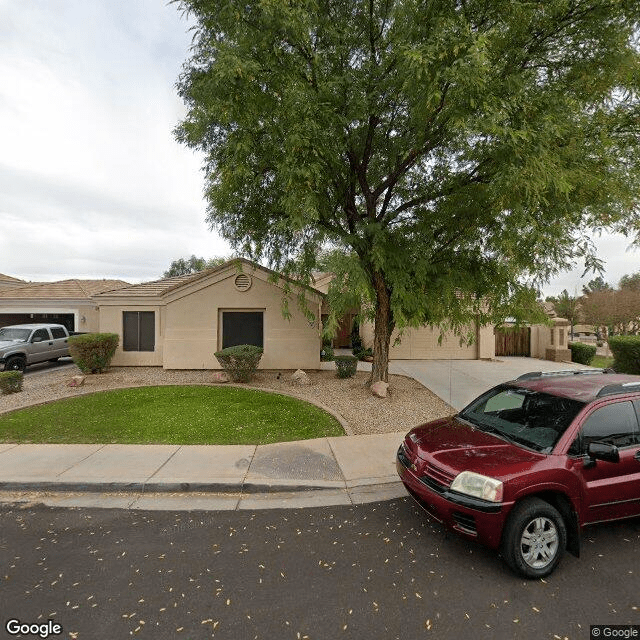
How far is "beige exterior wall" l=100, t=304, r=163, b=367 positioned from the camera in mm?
13406

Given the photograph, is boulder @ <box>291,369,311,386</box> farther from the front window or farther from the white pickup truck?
the front window

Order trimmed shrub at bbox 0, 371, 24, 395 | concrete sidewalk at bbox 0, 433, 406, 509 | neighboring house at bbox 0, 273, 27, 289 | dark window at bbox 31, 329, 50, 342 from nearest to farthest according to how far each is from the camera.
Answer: concrete sidewalk at bbox 0, 433, 406, 509 → trimmed shrub at bbox 0, 371, 24, 395 → dark window at bbox 31, 329, 50, 342 → neighboring house at bbox 0, 273, 27, 289

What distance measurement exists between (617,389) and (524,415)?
1.00 m

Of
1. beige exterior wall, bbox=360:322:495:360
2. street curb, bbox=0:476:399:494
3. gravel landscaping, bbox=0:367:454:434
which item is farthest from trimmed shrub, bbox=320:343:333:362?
street curb, bbox=0:476:399:494

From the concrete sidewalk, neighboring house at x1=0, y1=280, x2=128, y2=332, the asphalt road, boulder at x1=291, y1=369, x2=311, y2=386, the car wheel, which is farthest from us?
neighboring house at x1=0, y1=280, x2=128, y2=332

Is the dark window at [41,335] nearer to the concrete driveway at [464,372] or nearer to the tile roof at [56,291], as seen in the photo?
the tile roof at [56,291]

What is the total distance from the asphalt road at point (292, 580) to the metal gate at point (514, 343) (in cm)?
1657

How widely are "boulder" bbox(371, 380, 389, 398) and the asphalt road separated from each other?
199 inches

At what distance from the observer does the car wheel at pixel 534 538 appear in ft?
10.5

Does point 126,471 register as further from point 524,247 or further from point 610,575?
point 524,247

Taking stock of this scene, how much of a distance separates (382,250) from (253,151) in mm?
3463

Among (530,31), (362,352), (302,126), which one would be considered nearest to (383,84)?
(302,126)

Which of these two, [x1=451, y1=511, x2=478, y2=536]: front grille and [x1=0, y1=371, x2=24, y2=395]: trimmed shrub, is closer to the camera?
[x1=451, y1=511, x2=478, y2=536]: front grille

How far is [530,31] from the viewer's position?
22.4 ft
